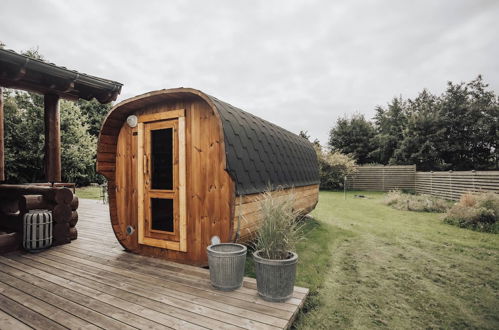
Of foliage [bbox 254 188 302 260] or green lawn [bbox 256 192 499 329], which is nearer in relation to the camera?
green lawn [bbox 256 192 499 329]

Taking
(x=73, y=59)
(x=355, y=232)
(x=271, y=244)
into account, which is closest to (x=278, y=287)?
(x=271, y=244)

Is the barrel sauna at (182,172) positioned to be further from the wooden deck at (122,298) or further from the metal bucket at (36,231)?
the metal bucket at (36,231)

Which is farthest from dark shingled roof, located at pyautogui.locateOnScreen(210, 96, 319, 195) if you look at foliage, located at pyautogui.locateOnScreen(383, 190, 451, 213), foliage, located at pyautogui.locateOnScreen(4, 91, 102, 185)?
foliage, located at pyautogui.locateOnScreen(4, 91, 102, 185)

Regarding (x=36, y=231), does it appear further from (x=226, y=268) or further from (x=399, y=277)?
(x=399, y=277)

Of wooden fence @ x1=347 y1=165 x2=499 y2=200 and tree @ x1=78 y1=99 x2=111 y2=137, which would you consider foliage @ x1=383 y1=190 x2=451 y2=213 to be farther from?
tree @ x1=78 y1=99 x2=111 y2=137

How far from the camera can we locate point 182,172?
353 cm

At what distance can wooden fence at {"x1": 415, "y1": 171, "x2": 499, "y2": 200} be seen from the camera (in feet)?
26.5

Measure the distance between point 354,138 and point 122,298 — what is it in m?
23.4

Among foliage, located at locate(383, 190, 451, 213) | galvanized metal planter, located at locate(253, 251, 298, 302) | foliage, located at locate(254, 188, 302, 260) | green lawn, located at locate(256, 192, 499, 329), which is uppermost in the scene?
foliage, located at locate(254, 188, 302, 260)

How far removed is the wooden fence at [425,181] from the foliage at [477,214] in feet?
5.37

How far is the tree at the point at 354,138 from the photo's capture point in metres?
22.7

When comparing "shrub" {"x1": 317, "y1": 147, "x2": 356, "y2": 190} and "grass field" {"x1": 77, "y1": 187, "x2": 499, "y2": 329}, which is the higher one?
"shrub" {"x1": 317, "y1": 147, "x2": 356, "y2": 190}

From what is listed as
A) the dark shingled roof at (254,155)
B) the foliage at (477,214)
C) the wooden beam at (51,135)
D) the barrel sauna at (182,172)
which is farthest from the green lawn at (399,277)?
the wooden beam at (51,135)

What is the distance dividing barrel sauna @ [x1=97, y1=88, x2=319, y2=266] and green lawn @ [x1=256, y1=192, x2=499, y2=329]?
3.47 ft
